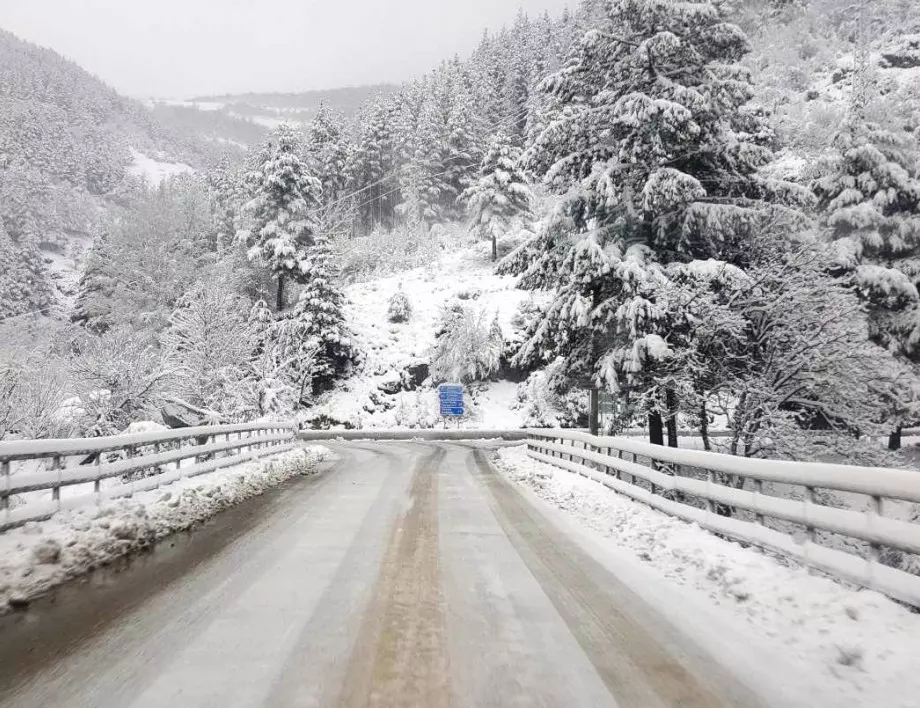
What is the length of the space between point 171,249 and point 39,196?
55067mm

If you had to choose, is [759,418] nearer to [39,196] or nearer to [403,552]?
[403,552]

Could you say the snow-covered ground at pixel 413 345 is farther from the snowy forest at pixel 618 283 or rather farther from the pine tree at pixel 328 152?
the pine tree at pixel 328 152

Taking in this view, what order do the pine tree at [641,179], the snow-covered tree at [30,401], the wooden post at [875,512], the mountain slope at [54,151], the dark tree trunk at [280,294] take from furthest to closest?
the mountain slope at [54,151], the dark tree trunk at [280,294], the snow-covered tree at [30,401], the pine tree at [641,179], the wooden post at [875,512]

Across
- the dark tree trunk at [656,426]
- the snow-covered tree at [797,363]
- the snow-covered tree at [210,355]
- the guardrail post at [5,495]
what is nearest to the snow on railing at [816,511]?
the snow-covered tree at [797,363]

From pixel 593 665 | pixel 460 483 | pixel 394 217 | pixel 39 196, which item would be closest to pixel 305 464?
pixel 460 483

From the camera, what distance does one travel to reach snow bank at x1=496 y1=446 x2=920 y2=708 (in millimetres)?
3051

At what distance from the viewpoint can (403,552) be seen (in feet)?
19.2

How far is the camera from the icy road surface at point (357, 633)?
2.90 m

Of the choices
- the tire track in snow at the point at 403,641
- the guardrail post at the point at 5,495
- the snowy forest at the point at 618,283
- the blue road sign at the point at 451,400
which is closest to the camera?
the tire track in snow at the point at 403,641

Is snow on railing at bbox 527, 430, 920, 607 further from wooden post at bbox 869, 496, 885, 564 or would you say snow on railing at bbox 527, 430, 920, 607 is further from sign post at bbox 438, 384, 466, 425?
sign post at bbox 438, 384, 466, 425

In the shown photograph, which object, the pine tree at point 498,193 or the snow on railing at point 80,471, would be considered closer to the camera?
the snow on railing at point 80,471

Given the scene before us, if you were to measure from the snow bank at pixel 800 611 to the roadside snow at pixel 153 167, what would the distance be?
136773 millimetres

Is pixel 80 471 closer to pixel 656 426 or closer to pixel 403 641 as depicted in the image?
pixel 403 641

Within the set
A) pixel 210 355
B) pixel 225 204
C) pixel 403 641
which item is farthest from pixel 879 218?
pixel 225 204
